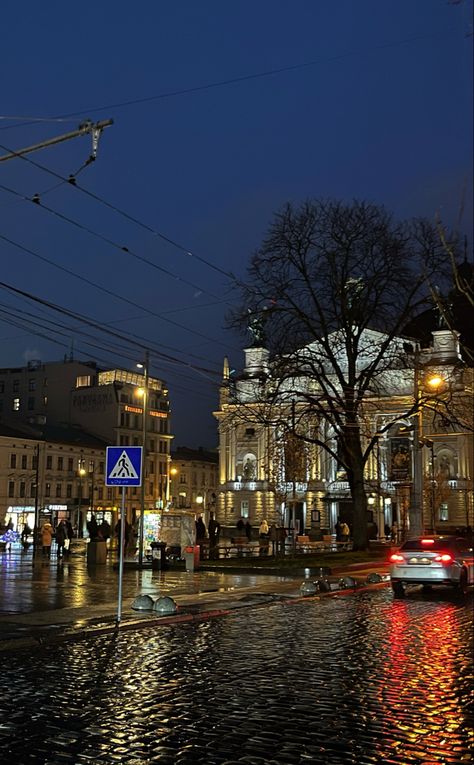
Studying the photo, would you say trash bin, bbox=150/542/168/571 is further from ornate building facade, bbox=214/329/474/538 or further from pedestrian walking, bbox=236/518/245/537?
pedestrian walking, bbox=236/518/245/537

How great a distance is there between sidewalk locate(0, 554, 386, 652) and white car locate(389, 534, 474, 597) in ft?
9.22

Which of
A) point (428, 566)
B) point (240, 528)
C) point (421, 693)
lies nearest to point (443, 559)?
point (428, 566)

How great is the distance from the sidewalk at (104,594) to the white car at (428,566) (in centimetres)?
281

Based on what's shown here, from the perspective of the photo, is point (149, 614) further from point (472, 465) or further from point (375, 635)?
point (472, 465)

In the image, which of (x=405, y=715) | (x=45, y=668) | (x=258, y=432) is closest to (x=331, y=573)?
(x=45, y=668)

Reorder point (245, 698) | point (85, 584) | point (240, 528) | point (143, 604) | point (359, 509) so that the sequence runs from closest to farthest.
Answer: point (245, 698), point (143, 604), point (85, 584), point (359, 509), point (240, 528)

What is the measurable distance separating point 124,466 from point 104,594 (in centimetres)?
614

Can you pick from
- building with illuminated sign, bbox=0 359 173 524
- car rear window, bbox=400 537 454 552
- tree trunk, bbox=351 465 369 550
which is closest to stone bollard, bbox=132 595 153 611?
car rear window, bbox=400 537 454 552

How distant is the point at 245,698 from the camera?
9.24m

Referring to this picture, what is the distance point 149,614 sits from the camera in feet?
58.0

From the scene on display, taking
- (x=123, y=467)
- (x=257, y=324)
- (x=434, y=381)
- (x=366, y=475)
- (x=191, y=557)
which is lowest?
(x=191, y=557)

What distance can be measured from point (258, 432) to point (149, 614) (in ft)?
276

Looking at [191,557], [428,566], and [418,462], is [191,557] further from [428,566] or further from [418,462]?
[428,566]

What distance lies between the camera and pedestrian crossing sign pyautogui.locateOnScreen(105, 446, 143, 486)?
1672cm
